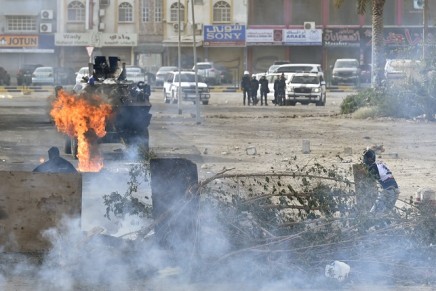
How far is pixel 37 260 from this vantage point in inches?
401

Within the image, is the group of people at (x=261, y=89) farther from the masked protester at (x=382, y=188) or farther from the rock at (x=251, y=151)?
the masked protester at (x=382, y=188)

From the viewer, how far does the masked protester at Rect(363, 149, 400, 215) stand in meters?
10.5

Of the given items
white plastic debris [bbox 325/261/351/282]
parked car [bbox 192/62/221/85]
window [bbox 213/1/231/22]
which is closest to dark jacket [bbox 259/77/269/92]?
parked car [bbox 192/62/221/85]

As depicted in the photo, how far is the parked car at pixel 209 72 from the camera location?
6075cm

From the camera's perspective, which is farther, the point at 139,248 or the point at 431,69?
the point at 431,69

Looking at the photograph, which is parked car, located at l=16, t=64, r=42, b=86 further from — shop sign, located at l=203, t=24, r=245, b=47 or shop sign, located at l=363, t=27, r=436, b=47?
shop sign, located at l=363, t=27, r=436, b=47

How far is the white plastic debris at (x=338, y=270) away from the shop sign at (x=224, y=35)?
56.4 m

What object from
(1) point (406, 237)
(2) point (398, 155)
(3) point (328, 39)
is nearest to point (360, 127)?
(2) point (398, 155)

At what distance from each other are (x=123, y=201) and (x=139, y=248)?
2.19 ft

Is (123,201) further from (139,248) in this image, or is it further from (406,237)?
(406,237)

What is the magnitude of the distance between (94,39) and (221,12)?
24248 millimetres

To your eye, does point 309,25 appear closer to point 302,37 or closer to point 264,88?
point 302,37

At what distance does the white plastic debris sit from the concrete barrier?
2304 mm

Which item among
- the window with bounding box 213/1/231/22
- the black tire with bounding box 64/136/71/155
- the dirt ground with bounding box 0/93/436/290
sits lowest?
the dirt ground with bounding box 0/93/436/290
